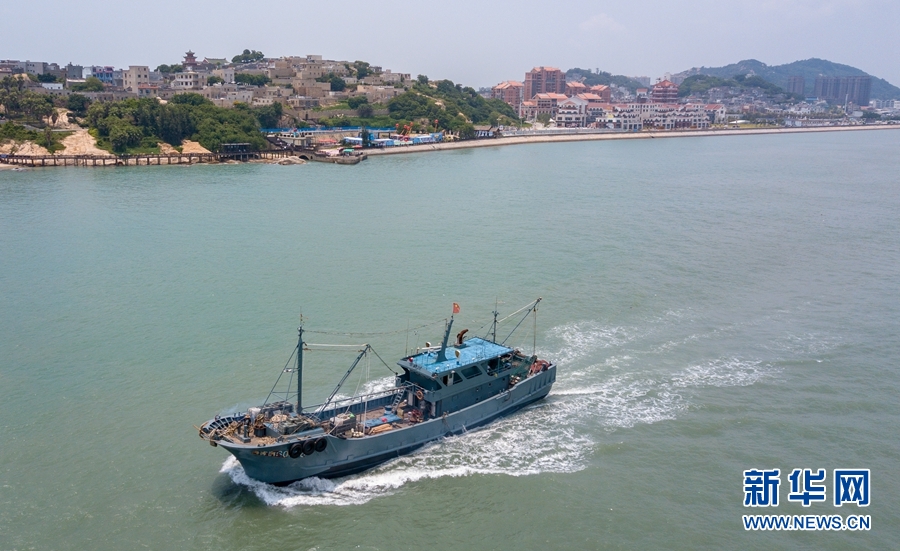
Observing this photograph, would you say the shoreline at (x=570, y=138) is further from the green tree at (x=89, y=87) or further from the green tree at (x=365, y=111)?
the green tree at (x=89, y=87)

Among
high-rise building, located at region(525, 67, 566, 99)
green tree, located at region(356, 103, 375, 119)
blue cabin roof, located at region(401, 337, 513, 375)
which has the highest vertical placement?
high-rise building, located at region(525, 67, 566, 99)

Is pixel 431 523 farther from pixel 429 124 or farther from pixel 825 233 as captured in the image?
pixel 429 124

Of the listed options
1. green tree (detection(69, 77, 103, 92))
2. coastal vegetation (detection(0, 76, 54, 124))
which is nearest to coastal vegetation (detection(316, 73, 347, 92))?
green tree (detection(69, 77, 103, 92))

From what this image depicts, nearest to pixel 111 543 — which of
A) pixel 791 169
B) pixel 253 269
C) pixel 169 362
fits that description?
pixel 169 362

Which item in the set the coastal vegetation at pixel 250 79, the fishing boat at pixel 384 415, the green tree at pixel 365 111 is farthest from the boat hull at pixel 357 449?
the coastal vegetation at pixel 250 79

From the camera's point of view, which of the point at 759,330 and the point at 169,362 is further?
the point at 759,330

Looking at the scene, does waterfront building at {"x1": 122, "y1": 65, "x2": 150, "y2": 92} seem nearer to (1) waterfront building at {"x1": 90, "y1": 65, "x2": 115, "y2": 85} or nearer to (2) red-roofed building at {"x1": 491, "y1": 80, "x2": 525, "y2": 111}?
(1) waterfront building at {"x1": 90, "y1": 65, "x2": 115, "y2": 85}
